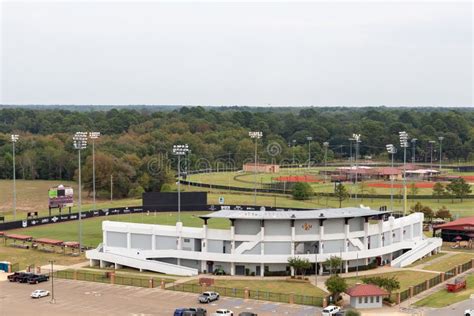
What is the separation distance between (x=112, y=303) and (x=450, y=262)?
1409 inches

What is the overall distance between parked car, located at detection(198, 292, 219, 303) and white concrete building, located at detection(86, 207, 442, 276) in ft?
32.1

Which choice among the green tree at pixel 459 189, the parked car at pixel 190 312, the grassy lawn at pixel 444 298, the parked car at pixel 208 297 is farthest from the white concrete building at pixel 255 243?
the green tree at pixel 459 189

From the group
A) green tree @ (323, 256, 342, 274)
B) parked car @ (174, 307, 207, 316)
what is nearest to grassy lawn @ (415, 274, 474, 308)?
green tree @ (323, 256, 342, 274)

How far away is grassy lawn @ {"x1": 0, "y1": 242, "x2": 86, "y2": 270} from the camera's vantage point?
7500 centimetres

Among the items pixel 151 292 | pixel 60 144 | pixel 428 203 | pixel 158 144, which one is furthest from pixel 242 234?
pixel 60 144

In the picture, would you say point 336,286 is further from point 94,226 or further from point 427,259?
point 94,226

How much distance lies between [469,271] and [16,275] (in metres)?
42.4

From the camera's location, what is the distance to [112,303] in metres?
58.0

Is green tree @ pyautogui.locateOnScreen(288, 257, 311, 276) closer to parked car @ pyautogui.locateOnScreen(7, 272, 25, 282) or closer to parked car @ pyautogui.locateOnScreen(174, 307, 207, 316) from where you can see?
parked car @ pyautogui.locateOnScreen(174, 307, 207, 316)

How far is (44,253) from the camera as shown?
79688 millimetres

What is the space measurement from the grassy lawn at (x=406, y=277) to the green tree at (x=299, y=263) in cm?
389

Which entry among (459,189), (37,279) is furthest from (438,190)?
(37,279)

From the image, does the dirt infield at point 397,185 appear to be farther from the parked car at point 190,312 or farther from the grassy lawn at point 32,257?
the parked car at point 190,312

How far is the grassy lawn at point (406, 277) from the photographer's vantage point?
212 feet
